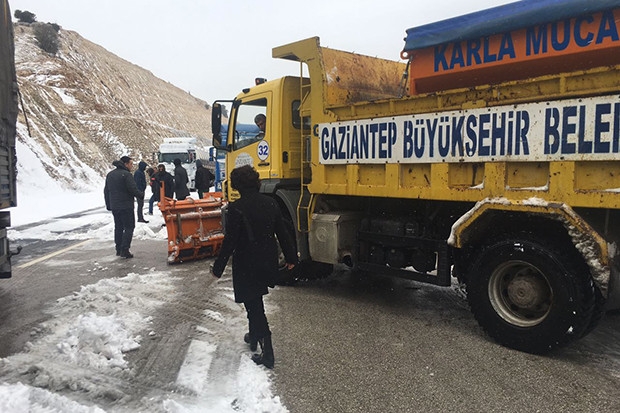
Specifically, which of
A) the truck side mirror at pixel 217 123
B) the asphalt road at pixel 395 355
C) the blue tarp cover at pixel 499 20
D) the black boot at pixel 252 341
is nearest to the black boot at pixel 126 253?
the asphalt road at pixel 395 355

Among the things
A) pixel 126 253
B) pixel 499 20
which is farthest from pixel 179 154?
pixel 499 20

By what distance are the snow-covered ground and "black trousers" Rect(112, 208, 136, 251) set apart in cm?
171

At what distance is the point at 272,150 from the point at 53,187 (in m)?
22.1

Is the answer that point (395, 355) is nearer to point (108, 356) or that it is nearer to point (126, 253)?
point (108, 356)

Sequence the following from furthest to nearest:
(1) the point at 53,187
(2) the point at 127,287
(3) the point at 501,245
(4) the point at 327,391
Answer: (1) the point at 53,187, (2) the point at 127,287, (3) the point at 501,245, (4) the point at 327,391

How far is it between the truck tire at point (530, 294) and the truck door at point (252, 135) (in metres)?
3.40

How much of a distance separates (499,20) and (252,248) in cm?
317

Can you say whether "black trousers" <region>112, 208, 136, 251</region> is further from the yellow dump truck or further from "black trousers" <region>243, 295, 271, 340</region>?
"black trousers" <region>243, 295, 271, 340</region>

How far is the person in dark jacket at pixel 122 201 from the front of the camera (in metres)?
8.64

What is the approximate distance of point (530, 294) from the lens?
166 inches

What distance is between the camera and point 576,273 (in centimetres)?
391

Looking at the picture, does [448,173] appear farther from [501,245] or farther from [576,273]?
[576,273]

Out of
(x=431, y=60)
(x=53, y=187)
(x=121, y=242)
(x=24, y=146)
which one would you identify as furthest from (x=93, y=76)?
(x=431, y=60)

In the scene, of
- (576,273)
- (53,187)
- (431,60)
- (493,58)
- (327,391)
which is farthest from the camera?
(53,187)
